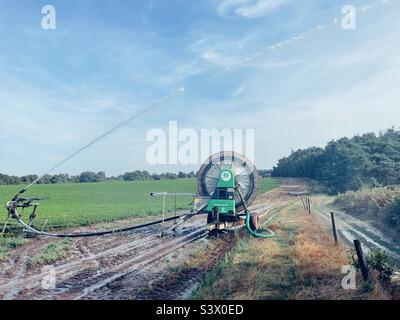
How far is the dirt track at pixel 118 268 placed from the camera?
6.79m

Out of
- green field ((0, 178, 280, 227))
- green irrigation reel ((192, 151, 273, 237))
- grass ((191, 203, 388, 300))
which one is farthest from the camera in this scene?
green field ((0, 178, 280, 227))

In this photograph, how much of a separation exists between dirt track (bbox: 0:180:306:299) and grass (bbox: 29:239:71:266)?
0.21 meters

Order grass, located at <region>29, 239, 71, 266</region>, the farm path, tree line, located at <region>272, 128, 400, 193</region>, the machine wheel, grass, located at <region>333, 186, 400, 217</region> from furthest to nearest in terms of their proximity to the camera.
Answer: tree line, located at <region>272, 128, 400, 193</region>
grass, located at <region>333, 186, 400, 217</region>
the machine wheel
the farm path
grass, located at <region>29, 239, 71, 266</region>

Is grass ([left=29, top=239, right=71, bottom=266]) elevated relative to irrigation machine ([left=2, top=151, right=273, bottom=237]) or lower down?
lower down

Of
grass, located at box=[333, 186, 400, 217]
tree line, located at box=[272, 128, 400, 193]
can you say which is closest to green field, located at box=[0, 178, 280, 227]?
tree line, located at box=[272, 128, 400, 193]

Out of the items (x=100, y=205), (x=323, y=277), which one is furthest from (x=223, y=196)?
(x=100, y=205)

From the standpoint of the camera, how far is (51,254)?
984cm

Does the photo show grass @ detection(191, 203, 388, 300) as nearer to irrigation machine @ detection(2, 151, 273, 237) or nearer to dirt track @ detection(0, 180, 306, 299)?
dirt track @ detection(0, 180, 306, 299)

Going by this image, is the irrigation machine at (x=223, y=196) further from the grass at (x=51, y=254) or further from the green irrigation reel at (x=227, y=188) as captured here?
the grass at (x=51, y=254)

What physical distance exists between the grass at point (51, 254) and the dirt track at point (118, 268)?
8.1 inches

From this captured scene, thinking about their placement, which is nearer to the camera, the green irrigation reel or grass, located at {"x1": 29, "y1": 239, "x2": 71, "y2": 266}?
grass, located at {"x1": 29, "y1": 239, "x2": 71, "y2": 266}

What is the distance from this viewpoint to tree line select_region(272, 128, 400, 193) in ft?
111

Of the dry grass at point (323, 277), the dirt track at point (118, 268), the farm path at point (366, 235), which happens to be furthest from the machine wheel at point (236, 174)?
the farm path at point (366, 235)

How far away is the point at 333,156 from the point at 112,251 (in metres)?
32.0
